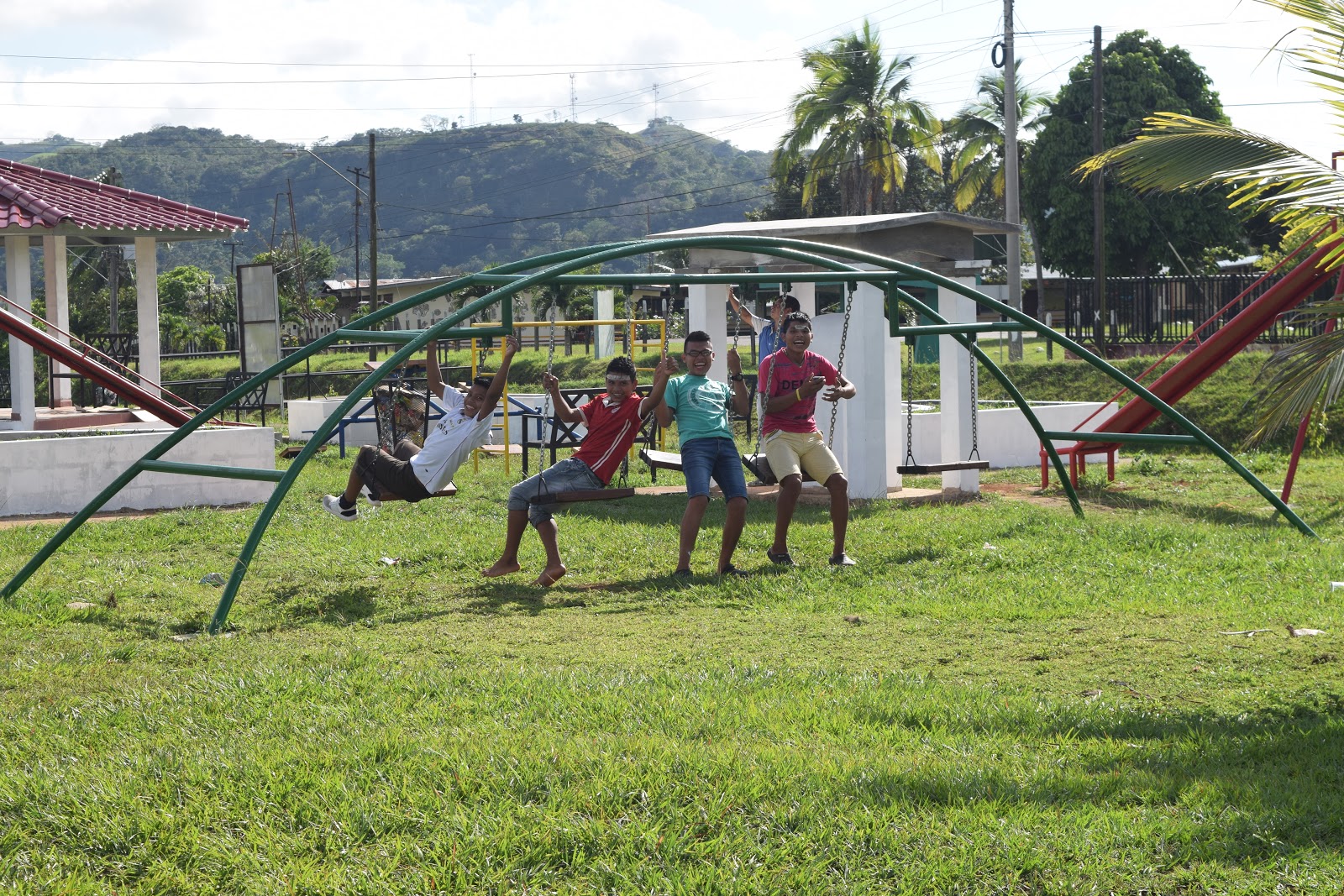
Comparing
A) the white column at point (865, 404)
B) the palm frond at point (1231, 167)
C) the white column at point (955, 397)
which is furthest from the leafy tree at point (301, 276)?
the palm frond at point (1231, 167)

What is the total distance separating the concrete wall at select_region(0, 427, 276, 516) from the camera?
1297 centimetres

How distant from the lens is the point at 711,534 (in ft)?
35.2

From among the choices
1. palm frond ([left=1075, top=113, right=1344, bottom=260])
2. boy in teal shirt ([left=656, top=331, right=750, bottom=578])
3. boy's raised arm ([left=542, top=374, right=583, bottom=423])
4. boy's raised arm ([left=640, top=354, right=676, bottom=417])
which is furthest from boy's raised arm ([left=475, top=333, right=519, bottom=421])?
palm frond ([left=1075, top=113, right=1344, bottom=260])

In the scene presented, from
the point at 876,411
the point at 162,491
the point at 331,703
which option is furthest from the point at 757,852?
the point at 162,491

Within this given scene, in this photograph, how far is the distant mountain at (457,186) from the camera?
13162 cm

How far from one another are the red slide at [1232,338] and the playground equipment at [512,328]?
1.96 meters

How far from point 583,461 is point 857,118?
31694 millimetres

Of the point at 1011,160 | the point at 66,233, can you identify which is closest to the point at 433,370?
the point at 66,233

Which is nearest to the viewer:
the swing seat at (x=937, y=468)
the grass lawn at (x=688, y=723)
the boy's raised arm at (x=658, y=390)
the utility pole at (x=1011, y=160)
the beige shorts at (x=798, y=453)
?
the grass lawn at (x=688, y=723)

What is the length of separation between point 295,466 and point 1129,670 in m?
4.67

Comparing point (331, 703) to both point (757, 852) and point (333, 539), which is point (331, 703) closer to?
point (757, 852)

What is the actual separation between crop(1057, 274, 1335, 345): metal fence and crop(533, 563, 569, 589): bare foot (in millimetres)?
16829

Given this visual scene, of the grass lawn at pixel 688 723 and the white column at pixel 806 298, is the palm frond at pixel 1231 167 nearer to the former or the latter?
the grass lawn at pixel 688 723

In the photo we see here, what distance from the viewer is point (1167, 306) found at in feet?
82.4
